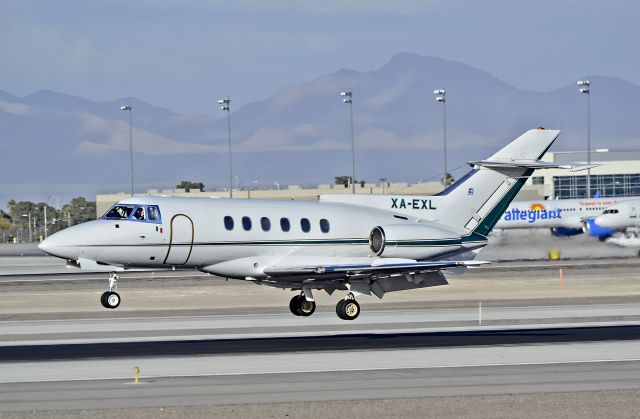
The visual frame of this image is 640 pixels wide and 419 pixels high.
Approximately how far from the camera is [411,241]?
37188 millimetres

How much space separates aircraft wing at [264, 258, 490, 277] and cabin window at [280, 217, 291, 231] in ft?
4.94

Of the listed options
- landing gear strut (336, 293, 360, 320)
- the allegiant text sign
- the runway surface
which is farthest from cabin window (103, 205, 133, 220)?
the allegiant text sign

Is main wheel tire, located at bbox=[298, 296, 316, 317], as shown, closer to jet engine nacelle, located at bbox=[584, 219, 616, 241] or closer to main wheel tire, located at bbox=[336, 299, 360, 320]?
main wheel tire, located at bbox=[336, 299, 360, 320]

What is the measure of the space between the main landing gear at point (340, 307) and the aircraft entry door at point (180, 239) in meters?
4.30

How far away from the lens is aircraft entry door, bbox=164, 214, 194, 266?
35.0 m

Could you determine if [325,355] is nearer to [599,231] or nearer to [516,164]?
[516,164]

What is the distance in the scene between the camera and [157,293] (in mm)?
49812

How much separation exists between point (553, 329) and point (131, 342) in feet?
40.2

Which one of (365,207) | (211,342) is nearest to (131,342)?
(211,342)

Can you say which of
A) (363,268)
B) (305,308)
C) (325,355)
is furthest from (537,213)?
(325,355)

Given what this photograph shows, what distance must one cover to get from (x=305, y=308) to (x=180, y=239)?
5006 millimetres

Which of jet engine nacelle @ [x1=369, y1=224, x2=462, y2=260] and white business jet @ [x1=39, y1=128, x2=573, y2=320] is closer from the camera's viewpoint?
white business jet @ [x1=39, y1=128, x2=573, y2=320]

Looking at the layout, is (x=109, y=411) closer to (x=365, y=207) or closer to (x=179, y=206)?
(x=179, y=206)

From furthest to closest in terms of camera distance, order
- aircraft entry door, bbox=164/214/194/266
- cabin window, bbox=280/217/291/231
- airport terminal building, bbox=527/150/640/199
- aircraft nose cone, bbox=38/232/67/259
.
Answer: airport terminal building, bbox=527/150/640/199, cabin window, bbox=280/217/291/231, aircraft entry door, bbox=164/214/194/266, aircraft nose cone, bbox=38/232/67/259
